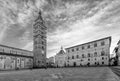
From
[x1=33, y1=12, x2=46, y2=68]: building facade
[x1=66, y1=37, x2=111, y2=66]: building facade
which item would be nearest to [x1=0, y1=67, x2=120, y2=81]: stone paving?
[x1=66, y1=37, x2=111, y2=66]: building facade

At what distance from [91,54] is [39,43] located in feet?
109

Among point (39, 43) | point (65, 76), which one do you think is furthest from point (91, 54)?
point (65, 76)

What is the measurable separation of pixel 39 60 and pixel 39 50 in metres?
6.34

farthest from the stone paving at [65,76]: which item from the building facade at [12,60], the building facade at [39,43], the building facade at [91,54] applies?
the building facade at [39,43]

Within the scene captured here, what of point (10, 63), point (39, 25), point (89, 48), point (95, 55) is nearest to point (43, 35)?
point (39, 25)

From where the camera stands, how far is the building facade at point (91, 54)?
41.6 m

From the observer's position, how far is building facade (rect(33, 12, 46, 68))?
5044cm

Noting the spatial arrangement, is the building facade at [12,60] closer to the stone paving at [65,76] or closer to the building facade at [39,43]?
the building facade at [39,43]

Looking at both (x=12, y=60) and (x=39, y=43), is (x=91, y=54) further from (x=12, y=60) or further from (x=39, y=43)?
(x=12, y=60)

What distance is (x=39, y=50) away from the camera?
51469 mm

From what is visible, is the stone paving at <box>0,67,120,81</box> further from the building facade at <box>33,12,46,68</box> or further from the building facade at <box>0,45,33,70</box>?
the building facade at <box>33,12,46,68</box>

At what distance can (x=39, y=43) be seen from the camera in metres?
52.5

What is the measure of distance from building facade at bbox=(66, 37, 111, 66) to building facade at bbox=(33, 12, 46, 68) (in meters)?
19.0

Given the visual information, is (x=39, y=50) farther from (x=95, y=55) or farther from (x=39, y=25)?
(x=95, y=55)
